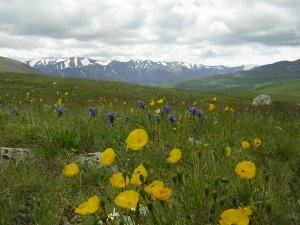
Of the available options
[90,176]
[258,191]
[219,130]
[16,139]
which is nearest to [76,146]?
[16,139]

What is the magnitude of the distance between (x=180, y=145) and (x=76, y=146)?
6.53ft

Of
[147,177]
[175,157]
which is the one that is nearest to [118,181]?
[147,177]

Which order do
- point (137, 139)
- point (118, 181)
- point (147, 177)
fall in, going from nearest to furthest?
point (147, 177), point (118, 181), point (137, 139)

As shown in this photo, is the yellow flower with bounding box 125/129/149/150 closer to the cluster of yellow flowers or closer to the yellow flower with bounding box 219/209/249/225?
the cluster of yellow flowers

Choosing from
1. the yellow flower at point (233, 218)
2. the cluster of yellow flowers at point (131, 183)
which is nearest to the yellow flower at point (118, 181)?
the cluster of yellow flowers at point (131, 183)

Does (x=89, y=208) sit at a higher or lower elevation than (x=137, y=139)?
lower

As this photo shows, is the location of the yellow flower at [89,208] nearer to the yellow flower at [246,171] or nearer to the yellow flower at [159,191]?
the yellow flower at [159,191]

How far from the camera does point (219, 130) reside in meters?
7.26

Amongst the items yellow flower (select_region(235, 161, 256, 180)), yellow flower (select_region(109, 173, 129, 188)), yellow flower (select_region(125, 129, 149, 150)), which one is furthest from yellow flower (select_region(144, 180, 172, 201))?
yellow flower (select_region(235, 161, 256, 180))

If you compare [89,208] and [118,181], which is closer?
[89,208]

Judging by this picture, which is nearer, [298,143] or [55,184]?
[55,184]

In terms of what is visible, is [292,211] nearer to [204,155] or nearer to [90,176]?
[204,155]

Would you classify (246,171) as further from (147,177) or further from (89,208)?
(89,208)

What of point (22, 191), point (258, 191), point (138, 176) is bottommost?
point (22, 191)
